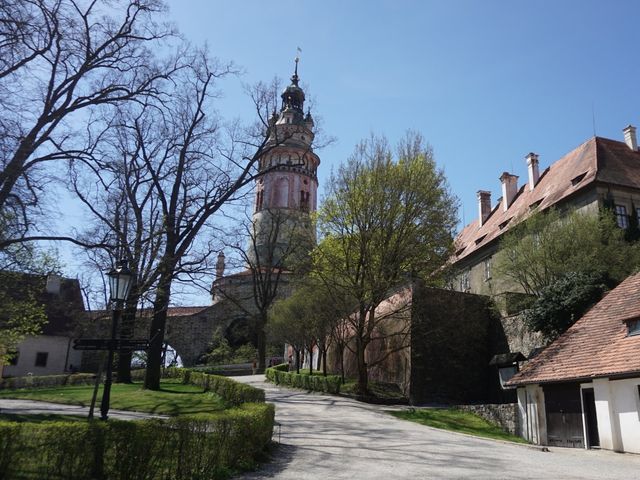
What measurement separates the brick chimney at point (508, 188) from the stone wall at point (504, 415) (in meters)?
23.8

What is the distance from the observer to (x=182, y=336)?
55688 millimetres

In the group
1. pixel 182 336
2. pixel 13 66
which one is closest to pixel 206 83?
pixel 13 66

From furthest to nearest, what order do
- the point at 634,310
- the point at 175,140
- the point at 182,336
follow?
the point at 182,336 → the point at 175,140 → the point at 634,310

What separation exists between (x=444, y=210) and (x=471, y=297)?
20.0 feet

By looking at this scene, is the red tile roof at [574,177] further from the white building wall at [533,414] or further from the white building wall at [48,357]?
the white building wall at [48,357]

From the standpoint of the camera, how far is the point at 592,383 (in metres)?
16.3

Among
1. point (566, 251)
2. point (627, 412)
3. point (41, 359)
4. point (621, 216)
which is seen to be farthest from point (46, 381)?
point (621, 216)

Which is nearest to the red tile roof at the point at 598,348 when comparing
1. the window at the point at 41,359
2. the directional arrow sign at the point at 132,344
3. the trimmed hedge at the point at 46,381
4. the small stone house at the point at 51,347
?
the directional arrow sign at the point at 132,344

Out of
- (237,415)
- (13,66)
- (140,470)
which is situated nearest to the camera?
(140,470)

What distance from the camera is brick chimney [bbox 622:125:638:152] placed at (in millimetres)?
35531

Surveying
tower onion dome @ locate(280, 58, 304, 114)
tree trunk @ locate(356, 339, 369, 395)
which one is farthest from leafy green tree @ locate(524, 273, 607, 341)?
tower onion dome @ locate(280, 58, 304, 114)

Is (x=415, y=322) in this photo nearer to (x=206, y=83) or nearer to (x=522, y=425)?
(x=522, y=425)

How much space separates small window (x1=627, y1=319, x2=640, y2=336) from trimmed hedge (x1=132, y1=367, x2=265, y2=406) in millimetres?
11572

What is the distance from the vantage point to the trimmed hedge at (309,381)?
26.4 m
